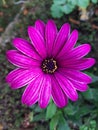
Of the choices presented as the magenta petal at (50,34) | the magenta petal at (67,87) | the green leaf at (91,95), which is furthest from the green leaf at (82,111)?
the magenta petal at (50,34)

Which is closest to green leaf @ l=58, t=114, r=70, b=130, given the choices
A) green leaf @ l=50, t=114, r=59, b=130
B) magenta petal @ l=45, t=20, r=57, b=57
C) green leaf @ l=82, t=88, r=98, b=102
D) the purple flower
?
green leaf @ l=50, t=114, r=59, b=130

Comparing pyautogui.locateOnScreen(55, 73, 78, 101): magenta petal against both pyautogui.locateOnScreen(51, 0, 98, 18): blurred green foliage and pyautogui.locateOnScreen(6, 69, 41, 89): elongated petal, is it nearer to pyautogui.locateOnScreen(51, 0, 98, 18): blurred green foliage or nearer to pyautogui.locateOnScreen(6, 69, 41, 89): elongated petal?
pyautogui.locateOnScreen(6, 69, 41, 89): elongated petal

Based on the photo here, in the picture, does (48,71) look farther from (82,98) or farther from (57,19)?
(57,19)

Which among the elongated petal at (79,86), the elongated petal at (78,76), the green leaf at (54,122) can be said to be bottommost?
the green leaf at (54,122)

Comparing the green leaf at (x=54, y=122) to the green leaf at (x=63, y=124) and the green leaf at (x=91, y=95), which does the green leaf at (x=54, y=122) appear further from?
the green leaf at (x=91, y=95)

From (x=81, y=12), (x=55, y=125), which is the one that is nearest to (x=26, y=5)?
(x=81, y=12)

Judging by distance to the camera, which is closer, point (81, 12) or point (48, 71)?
point (48, 71)
